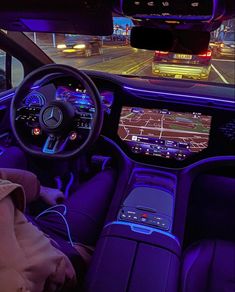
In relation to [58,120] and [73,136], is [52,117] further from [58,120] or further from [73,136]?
[73,136]

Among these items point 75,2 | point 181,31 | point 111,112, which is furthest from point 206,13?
point 111,112

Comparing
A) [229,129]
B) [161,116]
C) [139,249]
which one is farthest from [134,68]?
[139,249]

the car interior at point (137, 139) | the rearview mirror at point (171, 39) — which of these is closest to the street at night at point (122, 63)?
the car interior at point (137, 139)

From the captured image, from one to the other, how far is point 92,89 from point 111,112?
0.44 metres

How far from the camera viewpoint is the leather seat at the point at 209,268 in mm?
1360

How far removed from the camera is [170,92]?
2.31 meters

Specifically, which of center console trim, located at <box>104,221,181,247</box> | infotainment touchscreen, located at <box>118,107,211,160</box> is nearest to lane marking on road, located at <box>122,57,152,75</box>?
infotainment touchscreen, located at <box>118,107,211,160</box>

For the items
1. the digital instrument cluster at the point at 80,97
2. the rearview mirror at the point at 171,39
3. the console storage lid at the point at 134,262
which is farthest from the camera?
the digital instrument cluster at the point at 80,97

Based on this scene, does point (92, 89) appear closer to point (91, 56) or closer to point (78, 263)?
point (78, 263)

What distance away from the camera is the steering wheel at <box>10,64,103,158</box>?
200 centimetres

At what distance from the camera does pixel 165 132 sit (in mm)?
2277

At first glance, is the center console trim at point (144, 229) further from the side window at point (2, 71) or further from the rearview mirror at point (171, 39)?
the side window at point (2, 71)

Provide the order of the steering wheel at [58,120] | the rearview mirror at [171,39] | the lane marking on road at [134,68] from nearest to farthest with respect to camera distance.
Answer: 1. the rearview mirror at [171,39]
2. the steering wheel at [58,120]
3. the lane marking on road at [134,68]

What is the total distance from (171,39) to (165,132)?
2.43ft
